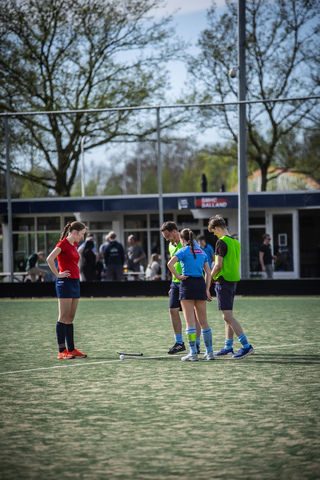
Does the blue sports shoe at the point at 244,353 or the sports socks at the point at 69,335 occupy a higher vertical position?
the sports socks at the point at 69,335

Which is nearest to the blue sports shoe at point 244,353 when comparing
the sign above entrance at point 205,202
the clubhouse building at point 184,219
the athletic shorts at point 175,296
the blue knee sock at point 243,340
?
the blue knee sock at point 243,340

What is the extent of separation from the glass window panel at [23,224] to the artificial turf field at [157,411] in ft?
49.1

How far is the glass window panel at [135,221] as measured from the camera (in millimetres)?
25422

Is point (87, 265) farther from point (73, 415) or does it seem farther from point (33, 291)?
point (73, 415)

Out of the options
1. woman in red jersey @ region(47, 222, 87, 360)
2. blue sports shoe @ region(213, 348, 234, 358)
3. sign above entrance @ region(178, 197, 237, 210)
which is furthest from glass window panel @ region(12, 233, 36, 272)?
blue sports shoe @ region(213, 348, 234, 358)

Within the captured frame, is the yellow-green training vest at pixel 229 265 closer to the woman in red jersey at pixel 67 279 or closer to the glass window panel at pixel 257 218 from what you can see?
the woman in red jersey at pixel 67 279

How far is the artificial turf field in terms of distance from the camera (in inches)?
169

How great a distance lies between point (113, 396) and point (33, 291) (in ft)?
39.3

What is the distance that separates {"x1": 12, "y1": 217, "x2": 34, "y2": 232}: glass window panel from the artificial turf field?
14954 millimetres

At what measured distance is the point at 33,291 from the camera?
18.0m

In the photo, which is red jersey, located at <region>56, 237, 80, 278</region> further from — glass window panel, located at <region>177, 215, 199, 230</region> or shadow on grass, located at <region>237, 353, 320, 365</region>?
glass window panel, located at <region>177, 215, 199, 230</region>

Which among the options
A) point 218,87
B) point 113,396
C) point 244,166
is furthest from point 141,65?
point 113,396

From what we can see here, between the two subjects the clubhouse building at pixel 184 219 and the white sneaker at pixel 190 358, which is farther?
the clubhouse building at pixel 184 219

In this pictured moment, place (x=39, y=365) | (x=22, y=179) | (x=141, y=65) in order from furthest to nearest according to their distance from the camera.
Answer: (x=141, y=65)
(x=22, y=179)
(x=39, y=365)
